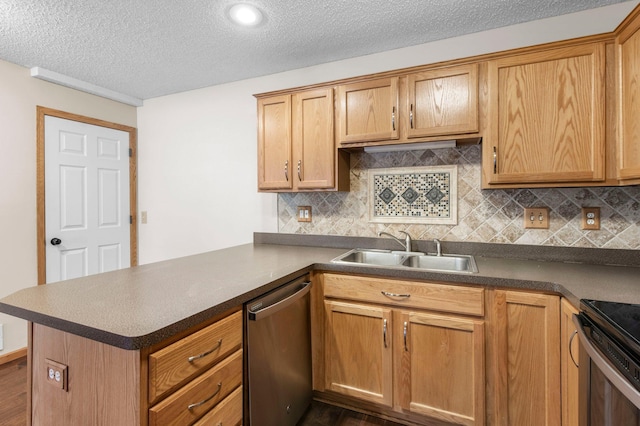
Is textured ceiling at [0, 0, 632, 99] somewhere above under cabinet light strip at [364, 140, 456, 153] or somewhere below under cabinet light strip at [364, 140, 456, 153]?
above

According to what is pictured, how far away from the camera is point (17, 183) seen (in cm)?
252

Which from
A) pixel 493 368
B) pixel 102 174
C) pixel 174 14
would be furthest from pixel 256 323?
pixel 102 174

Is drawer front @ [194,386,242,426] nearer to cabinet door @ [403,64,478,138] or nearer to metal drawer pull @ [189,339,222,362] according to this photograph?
metal drawer pull @ [189,339,222,362]

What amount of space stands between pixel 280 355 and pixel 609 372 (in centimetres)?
124

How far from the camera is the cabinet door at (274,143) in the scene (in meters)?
2.28

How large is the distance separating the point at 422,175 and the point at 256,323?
1.48 meters

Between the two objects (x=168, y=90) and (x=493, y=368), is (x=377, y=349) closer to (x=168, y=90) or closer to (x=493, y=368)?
(x=493, y=368)

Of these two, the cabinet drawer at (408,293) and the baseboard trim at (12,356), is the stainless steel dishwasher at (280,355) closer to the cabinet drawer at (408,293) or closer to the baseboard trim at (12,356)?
the cabinet drawer at (408,293)

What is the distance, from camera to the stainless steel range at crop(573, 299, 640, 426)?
861 millimetres

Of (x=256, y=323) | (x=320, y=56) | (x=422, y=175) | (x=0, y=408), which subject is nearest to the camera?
(x=256, y=323)

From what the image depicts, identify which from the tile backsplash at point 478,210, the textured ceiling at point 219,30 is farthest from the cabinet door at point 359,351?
the textured ceiling at point 219,30

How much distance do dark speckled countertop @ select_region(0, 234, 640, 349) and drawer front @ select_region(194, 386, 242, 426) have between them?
1.18ft

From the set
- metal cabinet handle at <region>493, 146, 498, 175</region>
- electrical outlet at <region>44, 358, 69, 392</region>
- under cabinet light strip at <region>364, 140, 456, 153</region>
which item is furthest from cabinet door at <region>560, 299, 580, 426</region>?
electrical outlet at <region>44, 358, 69, 392</region>

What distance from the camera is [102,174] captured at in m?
3.07
